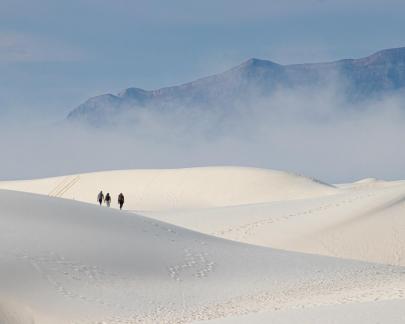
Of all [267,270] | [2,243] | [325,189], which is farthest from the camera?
[325,189]

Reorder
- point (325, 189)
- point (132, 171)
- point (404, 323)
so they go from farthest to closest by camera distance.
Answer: point (132, 171) < point (325, 189) < point (404, 323)

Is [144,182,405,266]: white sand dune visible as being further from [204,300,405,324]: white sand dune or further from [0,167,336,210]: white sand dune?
[0,167,336,210]: white sand dune

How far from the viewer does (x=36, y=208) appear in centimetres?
2092

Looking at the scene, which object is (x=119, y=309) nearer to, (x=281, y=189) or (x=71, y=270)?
(x=71, y=270)

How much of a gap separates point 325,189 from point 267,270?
125 ft

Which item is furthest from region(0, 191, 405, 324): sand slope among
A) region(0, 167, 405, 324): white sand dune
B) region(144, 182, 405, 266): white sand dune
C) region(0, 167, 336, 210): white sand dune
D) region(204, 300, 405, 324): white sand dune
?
region(0, 167, 336, 210): white sand dune

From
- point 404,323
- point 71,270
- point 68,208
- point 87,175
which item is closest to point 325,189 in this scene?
point 87,175

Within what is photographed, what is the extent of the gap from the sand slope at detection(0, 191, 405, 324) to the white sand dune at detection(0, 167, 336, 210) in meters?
34.7

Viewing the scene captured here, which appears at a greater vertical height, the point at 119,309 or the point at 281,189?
the point at 281,189

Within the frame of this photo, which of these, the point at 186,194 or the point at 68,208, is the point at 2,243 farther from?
the point at 186,194

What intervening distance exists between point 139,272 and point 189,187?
4373cm

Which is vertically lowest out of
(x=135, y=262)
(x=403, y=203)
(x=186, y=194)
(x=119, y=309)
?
(x=119, y=309)

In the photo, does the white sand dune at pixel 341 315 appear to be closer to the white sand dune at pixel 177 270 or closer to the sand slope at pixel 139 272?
the white sand dune at pixel 177 270

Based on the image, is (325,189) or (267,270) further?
(325,189)
